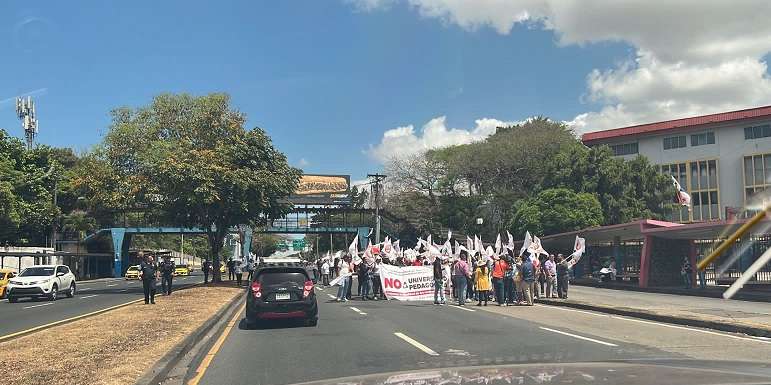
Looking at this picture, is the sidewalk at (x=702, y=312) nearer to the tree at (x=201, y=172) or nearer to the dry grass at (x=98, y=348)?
the dry grass at (x=98, y=348)

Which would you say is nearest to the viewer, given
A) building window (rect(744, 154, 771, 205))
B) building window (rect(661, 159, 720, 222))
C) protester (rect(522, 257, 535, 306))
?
protester (rect(522, 257, 535, 306))

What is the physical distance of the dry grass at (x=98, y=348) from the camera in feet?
27.8

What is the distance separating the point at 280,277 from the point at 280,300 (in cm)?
73

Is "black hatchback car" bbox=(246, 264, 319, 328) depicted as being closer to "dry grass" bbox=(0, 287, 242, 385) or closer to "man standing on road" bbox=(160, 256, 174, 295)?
"dry grass" bbox=(0, 287, 242, 385)

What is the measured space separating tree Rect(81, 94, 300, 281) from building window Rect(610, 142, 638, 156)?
36316 millimetres

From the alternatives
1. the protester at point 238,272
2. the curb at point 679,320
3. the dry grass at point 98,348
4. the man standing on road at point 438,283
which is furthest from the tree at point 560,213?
the dry grass at point 98,348

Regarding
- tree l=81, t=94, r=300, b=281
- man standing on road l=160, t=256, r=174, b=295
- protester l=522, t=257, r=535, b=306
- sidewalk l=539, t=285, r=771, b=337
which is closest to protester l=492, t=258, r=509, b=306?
protester l=522, t=257, r=535, b=306

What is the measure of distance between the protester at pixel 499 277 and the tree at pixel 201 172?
14.3 metres

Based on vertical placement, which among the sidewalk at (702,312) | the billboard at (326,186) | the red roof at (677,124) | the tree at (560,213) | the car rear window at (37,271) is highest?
the red roof at (677,124)

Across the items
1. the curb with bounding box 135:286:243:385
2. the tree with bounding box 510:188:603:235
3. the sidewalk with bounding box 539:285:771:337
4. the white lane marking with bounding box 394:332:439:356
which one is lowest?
the sidewalk with bounding box 539:285:771:337

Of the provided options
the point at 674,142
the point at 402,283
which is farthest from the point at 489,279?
the point at 674,142

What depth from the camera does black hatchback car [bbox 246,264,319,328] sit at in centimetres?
1500

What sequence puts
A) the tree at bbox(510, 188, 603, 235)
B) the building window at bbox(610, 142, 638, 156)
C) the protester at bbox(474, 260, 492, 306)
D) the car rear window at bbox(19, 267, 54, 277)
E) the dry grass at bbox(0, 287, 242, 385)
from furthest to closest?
the building window at bbox(610, 142, 638, 156) → the tree at bbox(510, 188, 603, 235) → the car rear window at bbox(19, 267, 54, 277) → the protester at bbox(474, 260, 492, 306) → the dry grass at bbox(0, 287, 242, 385)

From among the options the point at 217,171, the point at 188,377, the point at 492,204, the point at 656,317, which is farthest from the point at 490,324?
the point at 492,204
